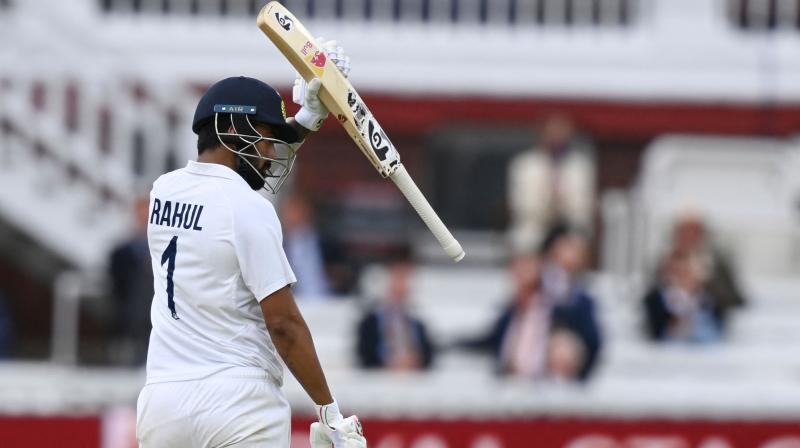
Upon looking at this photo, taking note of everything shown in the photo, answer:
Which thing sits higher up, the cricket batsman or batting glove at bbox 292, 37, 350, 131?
batting glove at bbox 292, 37, 350, 131

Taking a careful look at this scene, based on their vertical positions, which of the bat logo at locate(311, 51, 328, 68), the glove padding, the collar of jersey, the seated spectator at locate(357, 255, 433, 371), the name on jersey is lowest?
the seated spectator at locate(357, 255, 433, 371)

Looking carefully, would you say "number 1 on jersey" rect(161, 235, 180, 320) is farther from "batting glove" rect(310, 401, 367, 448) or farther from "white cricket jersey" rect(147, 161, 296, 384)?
"batting glove" rect(310, 401, 367, 448)

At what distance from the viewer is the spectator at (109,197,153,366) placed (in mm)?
10164

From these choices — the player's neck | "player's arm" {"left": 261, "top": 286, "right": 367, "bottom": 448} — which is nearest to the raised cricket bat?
the player's neck

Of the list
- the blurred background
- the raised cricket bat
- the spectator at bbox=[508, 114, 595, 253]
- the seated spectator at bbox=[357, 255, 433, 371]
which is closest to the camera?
the raised cricket bat

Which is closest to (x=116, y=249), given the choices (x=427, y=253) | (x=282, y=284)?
(x=427, y=253)

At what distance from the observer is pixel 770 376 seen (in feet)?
35.6

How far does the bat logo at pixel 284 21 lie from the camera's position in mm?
5172

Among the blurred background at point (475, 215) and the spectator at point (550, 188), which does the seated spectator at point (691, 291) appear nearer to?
the blurred background at point (475, 215)

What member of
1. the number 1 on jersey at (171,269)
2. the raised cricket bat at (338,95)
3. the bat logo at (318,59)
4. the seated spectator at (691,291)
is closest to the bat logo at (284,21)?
the raised cricket bat at (338,95)

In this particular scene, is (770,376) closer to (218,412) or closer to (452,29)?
(452,29)

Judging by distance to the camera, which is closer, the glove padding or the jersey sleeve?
the jersey sleeve

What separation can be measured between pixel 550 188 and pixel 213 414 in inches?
253

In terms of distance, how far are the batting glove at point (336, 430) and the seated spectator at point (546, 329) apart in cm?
460
